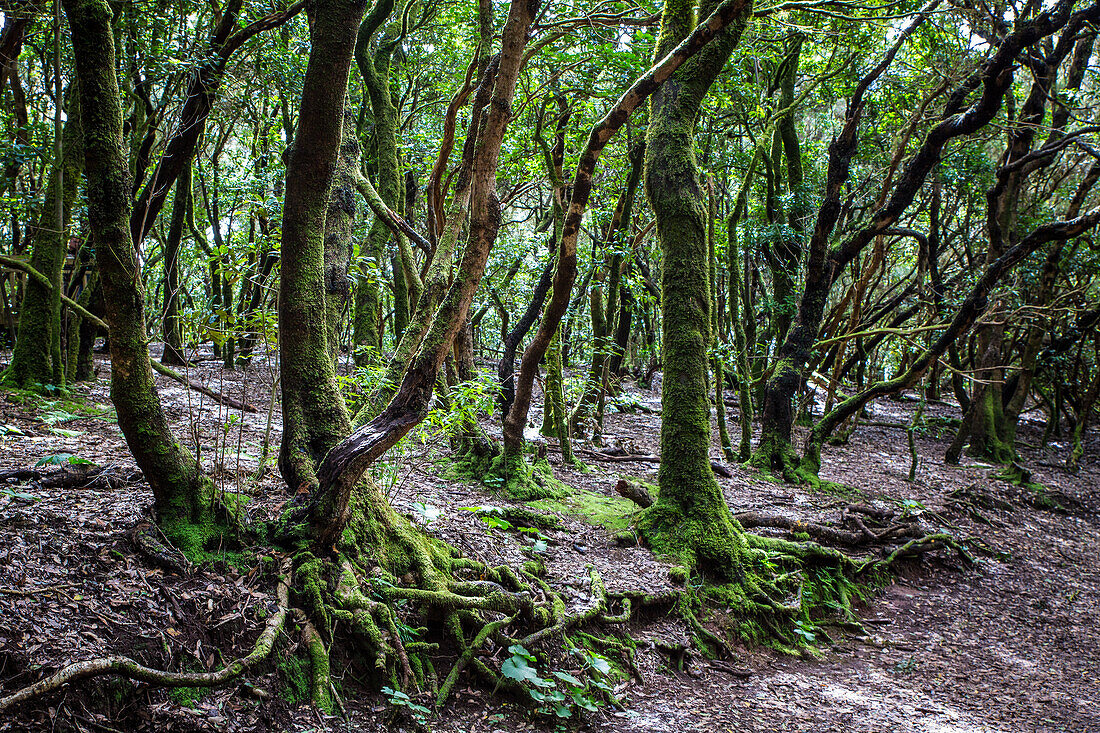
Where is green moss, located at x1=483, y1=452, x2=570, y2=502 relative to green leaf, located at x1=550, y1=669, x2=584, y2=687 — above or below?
above

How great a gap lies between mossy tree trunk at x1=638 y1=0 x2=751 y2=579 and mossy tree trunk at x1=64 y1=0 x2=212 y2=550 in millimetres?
3896

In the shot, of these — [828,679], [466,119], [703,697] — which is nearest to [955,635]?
[828,679]

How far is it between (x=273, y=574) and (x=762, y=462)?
7.68 meters

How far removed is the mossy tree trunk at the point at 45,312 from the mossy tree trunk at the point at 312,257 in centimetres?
541

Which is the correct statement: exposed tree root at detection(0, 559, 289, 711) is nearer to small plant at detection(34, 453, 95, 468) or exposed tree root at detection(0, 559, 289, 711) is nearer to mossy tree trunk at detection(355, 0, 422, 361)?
small plant at detection(34, 453, 95, 468)

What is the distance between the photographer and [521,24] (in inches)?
142

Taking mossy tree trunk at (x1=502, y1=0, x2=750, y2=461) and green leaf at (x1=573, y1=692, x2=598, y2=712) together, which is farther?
mossy tree trunk at (x1=502, y1=0, x2=750, y2=461)

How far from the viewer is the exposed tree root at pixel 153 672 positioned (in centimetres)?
217

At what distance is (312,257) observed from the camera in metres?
3.68

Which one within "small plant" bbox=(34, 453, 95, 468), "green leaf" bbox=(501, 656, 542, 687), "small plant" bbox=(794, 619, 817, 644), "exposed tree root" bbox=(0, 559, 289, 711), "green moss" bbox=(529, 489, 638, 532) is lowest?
"small plant" bbox=(794, 619, 817, 644)

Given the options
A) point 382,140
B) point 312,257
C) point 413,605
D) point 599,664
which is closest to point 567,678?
point 599,664

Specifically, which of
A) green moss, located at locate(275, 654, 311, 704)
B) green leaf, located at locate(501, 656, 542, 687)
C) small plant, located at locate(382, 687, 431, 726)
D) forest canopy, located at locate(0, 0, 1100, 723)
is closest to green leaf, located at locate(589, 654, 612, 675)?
forest canopy, located at locate(0, 0, 1100, 723)

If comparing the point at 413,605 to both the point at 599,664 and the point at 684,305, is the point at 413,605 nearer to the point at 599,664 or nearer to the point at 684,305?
the point at 599,664

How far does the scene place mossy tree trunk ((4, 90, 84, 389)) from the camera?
7262mm
